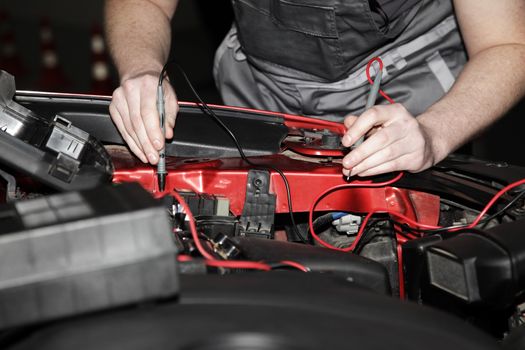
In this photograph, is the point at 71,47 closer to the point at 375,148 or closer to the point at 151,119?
the point at 151,119

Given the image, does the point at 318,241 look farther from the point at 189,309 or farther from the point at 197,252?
the point at 189,309

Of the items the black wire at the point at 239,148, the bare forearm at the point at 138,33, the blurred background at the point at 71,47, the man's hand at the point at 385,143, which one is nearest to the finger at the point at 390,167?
the man's hand at the point at 385,143

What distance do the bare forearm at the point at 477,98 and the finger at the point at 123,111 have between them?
0.47 meters

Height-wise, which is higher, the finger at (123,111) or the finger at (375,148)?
the finger at (123,111)

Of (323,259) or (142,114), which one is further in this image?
(142,114)

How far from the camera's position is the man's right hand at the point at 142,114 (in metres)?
1.10

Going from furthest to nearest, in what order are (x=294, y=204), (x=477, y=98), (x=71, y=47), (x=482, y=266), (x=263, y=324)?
(x=71, y=47), (x=477, y=98), (x=294, y=204), (x=482, y=266), (x=263, y=324)

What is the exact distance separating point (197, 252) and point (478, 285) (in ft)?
1.05

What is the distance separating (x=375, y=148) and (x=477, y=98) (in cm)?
31

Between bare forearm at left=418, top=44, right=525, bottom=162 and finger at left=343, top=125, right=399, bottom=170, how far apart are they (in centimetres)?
12

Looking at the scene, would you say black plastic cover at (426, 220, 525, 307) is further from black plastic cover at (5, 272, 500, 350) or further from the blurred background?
the blurred background

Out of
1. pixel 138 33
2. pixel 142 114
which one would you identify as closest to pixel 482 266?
pixel 142 114

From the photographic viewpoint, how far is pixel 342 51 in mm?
1365

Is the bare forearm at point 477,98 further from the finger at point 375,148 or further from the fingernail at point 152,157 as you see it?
the fingernail at point 152,157
